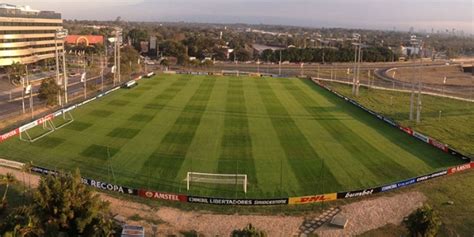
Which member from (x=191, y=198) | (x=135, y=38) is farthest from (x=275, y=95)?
(x=135, y=38)

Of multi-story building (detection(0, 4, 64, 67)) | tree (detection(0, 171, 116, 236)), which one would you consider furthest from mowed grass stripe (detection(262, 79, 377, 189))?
multi-story building (detection(0, 4, 64, 67))

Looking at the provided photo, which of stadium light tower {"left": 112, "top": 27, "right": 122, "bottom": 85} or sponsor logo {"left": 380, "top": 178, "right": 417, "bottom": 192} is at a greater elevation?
stadium light tower {"left": 112, "top": 27, "right": 122, "bottom": 85}

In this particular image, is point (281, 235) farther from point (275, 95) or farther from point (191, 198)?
point (275, 95)

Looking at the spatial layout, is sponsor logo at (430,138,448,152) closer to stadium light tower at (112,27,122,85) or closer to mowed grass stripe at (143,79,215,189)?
mowed grass stripe at (143,79,215,189)

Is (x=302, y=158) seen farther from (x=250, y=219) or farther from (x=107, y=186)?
(x=107, y=186)

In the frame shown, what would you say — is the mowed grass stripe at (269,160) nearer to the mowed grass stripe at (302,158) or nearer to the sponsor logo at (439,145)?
the mowed grass stripe at (302,158)

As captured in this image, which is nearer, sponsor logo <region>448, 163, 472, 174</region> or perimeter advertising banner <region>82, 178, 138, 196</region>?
perimeter advertising banner <region>82, 178, 138, 196</region>
